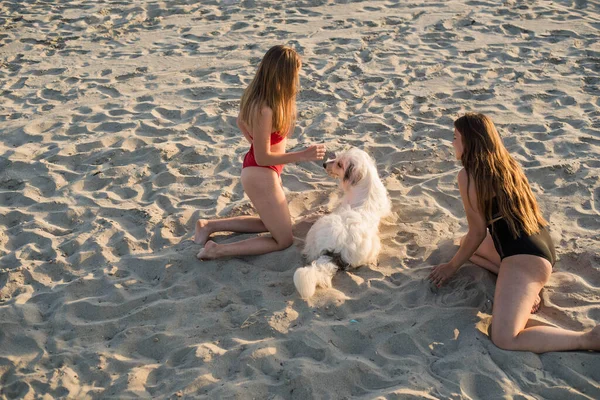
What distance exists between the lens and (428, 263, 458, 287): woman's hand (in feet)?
13.1

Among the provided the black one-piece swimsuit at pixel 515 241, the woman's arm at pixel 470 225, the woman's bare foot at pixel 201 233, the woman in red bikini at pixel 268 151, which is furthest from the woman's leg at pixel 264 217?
the black one-piece swimsuit at pixel 515 241

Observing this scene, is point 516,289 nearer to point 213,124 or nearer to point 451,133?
point 451,133

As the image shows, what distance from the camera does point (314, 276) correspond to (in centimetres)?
388

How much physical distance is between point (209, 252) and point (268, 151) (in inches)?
31.8

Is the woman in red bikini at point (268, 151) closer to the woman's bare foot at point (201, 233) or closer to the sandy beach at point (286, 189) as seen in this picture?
the woman's bare foot at point (201, 233)

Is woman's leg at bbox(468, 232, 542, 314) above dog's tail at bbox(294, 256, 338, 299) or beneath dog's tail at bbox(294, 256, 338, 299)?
above

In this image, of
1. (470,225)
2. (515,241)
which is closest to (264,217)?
(470,225)

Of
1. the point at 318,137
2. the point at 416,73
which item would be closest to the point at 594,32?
the point at 416,73

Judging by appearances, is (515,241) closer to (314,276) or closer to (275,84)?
(314,276)

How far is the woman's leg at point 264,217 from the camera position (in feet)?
14.2

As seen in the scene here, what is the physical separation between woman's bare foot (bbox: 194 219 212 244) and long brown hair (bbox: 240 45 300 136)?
86cm

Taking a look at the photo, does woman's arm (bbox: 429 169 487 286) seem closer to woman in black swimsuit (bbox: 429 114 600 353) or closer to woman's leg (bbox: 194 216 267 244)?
woman in black swimsuit (bbox: 429 114 600 353)

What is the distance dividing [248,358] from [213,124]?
3.36 metres

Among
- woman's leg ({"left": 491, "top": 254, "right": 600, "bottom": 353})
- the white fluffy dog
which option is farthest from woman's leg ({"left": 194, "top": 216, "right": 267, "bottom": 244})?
woman's leg ({"left": 491, "top": 254, "right": 600, "bottom": 353})
